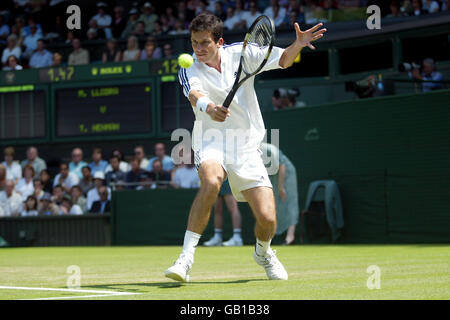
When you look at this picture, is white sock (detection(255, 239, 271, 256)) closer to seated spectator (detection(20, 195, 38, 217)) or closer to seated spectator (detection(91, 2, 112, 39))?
seated spectator (detection(20, 195, 38, 217))

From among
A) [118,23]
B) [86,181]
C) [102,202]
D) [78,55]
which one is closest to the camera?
[102,202]

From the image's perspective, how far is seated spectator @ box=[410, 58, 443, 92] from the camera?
13.5 meters

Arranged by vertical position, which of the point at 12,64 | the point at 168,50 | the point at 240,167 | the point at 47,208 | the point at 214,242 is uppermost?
the point at 168,50

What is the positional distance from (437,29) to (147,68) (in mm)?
6106

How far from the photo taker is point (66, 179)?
17.7m

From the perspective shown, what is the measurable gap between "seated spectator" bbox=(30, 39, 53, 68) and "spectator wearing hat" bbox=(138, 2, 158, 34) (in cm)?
232

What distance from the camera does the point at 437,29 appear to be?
1455cm

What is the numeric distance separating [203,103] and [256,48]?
0.82m

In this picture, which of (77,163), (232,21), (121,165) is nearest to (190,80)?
(121,165)

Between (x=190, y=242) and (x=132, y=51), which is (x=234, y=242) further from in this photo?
(x=190, y=242)

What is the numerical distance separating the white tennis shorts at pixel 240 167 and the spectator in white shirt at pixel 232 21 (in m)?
11.6

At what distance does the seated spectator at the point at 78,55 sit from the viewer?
1886cm

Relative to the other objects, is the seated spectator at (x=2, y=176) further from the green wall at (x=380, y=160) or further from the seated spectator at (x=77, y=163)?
the green wall at (x=380, y=160)

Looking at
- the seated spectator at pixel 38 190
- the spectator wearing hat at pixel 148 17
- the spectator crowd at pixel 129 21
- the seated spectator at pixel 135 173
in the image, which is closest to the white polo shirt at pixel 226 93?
the spectator crowd at pixel 129 21
